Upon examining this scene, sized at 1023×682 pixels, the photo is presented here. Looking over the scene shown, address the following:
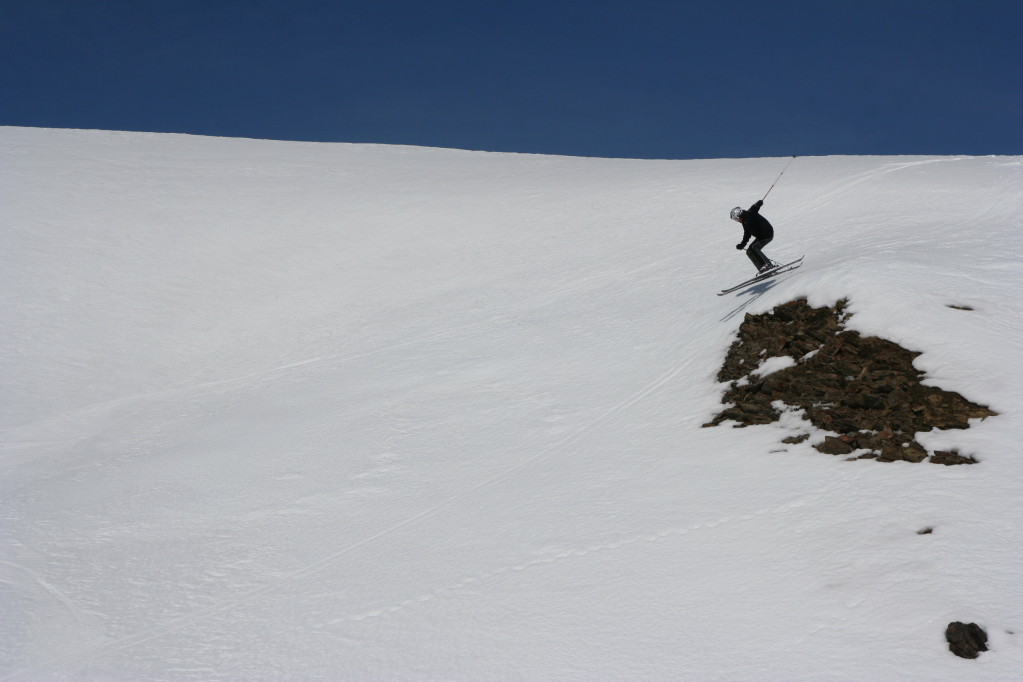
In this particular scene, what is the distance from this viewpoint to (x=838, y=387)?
31.3 feet

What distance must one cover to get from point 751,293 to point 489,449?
554 cm

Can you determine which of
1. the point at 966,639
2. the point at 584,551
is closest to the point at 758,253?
the point at 584,551

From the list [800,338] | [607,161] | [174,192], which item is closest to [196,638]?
[800,338]

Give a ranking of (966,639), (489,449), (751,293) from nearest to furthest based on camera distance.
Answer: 1. (966,639)
2. (489,449)
3. (751,293)

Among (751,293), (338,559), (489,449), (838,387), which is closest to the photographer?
(338,559)

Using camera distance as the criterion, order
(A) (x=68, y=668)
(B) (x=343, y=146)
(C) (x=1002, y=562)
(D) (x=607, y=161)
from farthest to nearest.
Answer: (B) (x=343, y=146)
(D) (x=607, y=161)
(A) (x=68, y=668)
(C) (x=1002, y=562)

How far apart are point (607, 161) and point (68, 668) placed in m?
29.8

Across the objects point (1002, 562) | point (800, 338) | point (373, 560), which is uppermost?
point (800, 338)

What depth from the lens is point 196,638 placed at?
771 centimetres

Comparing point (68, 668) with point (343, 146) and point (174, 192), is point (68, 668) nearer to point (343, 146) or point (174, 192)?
point (174, 192)

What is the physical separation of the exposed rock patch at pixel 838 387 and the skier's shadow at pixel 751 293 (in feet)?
4.54

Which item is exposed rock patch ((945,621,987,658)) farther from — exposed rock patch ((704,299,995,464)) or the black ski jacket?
the black ski jacket

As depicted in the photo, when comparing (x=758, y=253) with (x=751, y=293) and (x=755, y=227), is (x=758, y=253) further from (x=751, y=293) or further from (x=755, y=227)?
(x=751, y=293)

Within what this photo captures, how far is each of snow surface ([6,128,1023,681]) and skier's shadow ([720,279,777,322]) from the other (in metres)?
0.13
